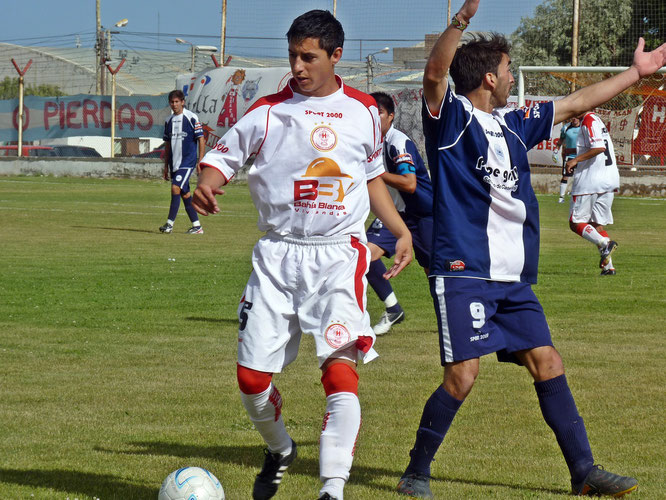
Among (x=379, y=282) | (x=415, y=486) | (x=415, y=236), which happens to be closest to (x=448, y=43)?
(x=415, y=486)

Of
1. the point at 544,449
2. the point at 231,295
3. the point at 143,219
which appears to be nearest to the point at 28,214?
the point at 143,219

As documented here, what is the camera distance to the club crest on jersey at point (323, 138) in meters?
4.26

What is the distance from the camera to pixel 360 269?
4254 millimetres

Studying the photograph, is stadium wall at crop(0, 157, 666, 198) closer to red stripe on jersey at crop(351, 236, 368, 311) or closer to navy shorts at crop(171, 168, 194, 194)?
navy shorts at crop(171, 168, 194, 194)

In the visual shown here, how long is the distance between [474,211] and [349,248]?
0.62m

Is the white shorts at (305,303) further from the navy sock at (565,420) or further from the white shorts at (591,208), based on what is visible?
the white shorts at (591,208)

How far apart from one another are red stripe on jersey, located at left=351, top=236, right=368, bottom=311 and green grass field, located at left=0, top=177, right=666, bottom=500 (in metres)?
0.85

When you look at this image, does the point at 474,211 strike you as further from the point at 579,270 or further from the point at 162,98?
the point at 162,98

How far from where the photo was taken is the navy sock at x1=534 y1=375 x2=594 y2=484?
177 inches

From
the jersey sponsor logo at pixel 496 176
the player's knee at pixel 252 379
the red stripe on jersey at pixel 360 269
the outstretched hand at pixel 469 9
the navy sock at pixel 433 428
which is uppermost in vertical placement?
the outstretched hand at pixel 469 9

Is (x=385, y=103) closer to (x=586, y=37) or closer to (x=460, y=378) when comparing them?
(x=460, y=378)

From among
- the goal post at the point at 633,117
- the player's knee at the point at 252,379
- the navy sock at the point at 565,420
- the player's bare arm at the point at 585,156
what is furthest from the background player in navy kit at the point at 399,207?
the goal post at the point at 633,117

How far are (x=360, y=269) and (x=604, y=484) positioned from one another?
1.34 metres

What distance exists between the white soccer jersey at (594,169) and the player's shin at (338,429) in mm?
10109
